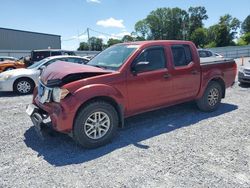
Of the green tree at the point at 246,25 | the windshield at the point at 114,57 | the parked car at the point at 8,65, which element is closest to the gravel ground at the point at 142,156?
the windshield at the point at 114,57

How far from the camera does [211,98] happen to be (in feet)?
21.1

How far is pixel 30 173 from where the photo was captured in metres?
3.56

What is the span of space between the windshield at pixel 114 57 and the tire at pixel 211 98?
234 cm

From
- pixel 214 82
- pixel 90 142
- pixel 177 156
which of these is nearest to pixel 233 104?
pixel 214 82

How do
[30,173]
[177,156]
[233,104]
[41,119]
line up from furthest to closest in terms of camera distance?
[233,104]
[41,119]
[177,156]
[30,173]

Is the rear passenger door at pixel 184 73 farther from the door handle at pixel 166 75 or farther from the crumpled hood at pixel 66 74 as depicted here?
the crumpled hood at pixel 66 74

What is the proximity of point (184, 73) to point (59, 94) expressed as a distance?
2883 mm

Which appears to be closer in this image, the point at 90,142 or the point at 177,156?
the point at 177,156

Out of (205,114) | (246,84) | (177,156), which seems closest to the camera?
(177,156)

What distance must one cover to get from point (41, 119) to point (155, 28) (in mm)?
93970

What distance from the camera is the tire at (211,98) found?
6.27 meters

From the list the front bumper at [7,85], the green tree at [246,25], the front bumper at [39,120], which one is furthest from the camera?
the green tree at [246,25]

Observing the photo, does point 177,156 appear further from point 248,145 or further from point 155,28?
point 155,28

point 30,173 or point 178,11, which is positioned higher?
point 178,11
